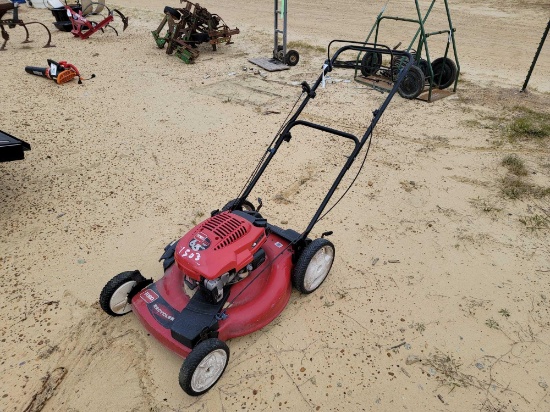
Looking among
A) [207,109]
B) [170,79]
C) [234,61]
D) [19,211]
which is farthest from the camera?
[234,61]

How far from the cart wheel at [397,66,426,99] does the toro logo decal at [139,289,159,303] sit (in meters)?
6.34

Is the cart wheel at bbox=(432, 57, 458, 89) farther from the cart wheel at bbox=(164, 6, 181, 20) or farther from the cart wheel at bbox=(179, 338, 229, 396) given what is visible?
the cart wheel at bbox=(179, 338, 229, 396)

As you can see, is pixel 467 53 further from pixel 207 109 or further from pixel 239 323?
pixel 239 323

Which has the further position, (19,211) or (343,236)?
(19,211)

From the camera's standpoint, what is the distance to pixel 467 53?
10.7 meters

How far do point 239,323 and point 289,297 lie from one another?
0.62m

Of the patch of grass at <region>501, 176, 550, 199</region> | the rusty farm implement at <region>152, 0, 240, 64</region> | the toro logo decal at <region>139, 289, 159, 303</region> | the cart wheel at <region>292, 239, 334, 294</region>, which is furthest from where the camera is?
the rusty farm implement at <region>152, 0, 240, 64</region>

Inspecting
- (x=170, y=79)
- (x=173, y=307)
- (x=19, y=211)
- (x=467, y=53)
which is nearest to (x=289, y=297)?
(x=173, y=307)

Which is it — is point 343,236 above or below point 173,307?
below

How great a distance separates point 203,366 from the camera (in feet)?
8.54

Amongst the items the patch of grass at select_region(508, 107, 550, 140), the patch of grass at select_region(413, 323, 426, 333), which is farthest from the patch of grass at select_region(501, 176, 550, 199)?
the patch of grass at select_region(413, 323, 426, 333)

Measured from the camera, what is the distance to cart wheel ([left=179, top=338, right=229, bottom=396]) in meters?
2.48

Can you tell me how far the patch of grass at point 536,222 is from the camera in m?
4.31

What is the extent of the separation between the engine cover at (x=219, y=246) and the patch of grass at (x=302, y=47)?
902cm
